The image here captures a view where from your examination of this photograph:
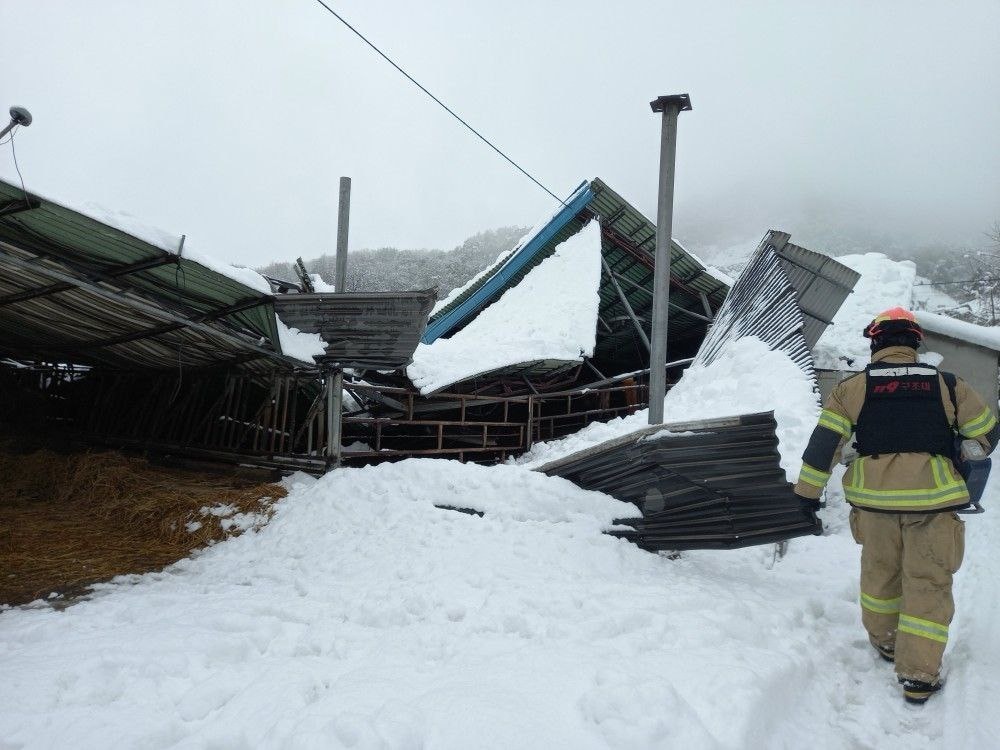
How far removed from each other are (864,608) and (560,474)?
2.67m

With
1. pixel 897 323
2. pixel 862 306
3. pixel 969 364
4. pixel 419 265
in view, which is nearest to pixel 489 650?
pixel 897 323

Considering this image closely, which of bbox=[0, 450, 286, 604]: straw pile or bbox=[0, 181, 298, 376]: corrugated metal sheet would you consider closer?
bbox=[0, 450, 286, 604]: straw pile

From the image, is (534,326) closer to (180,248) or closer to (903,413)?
(180,248)

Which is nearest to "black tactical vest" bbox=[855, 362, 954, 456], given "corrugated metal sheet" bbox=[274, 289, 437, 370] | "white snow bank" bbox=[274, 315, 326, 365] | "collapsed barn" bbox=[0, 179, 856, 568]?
"collapsed barn" bbox=[0, 179, 856, 568]

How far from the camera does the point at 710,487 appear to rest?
4551mm

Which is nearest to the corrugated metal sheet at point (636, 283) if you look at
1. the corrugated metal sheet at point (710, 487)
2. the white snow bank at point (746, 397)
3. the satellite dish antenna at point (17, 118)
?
the white snow bank at point (746, 397)

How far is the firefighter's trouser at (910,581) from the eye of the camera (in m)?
2.88

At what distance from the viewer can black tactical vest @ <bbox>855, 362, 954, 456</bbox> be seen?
312cm

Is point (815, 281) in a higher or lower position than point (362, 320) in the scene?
higher

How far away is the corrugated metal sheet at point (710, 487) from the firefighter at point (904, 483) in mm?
918

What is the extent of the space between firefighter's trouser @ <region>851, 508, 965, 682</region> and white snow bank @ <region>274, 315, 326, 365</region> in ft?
19.0

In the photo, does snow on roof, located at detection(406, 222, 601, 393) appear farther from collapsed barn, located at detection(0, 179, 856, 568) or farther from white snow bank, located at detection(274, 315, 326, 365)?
white snow bank, located at detection(274, 315, 326, 365)

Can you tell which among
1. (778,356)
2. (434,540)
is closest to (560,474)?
(434,540)

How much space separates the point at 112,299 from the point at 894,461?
20.3ft
